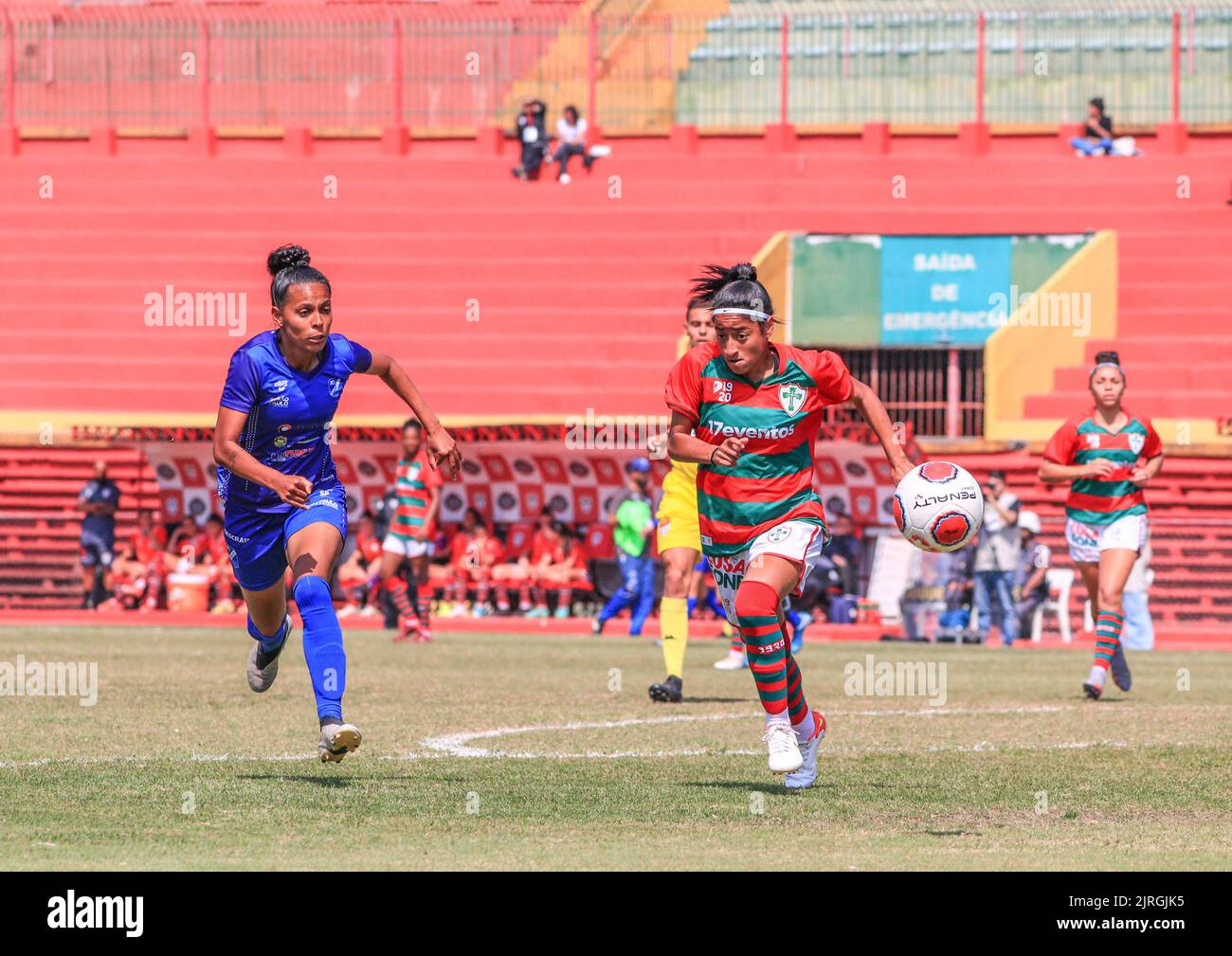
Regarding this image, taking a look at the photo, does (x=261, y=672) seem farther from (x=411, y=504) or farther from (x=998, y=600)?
(x=998, y=600)

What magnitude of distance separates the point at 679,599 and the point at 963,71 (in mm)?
23390

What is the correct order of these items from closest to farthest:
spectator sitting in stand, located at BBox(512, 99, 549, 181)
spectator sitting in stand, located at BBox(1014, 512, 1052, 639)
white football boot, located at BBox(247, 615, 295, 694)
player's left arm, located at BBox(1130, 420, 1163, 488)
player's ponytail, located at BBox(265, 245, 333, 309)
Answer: player's ponytail, located at BBox(265, 245, 333, 309)
white football boot, located at BBox(247, 615, 295, 694)
player's left arm, located at BBox(1130, 420, 1163, 488)
spectator sitting in stand, located at BBox(1014, 512, 1052, 639)
spectator sitting in stand, located at BBox(512, 99, 549, 181)

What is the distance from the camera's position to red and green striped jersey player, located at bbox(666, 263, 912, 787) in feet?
29.5

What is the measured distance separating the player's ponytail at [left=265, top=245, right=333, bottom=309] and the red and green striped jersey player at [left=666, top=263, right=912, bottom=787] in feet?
5.37

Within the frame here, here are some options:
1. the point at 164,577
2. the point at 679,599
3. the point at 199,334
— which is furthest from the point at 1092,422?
the point at 199,334

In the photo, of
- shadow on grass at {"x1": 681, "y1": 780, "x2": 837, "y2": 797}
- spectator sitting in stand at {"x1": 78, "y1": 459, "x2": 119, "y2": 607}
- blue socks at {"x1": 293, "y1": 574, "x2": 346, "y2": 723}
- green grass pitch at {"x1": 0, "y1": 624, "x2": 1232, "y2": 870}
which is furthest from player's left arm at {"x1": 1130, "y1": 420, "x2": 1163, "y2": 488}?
spectator sitting in stand at {"x1": 78, "y1": 459, "x2": 119, "y2": 607}

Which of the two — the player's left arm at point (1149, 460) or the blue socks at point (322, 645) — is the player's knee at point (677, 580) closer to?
the player's left arm at point (1149, 460)

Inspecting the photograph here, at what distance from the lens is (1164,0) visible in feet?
117

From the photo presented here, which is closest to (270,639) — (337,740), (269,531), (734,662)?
(269,531)

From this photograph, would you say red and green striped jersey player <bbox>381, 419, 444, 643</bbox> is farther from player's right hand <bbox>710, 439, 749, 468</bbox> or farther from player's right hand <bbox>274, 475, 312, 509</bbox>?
player's right hand <bbox>710, 439, 749, 468</bbox>

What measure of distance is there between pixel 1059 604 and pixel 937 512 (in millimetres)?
16366

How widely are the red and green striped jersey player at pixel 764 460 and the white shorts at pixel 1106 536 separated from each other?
5.84 meters

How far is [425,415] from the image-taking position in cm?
972

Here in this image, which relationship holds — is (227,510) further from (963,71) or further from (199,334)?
(963,71)
